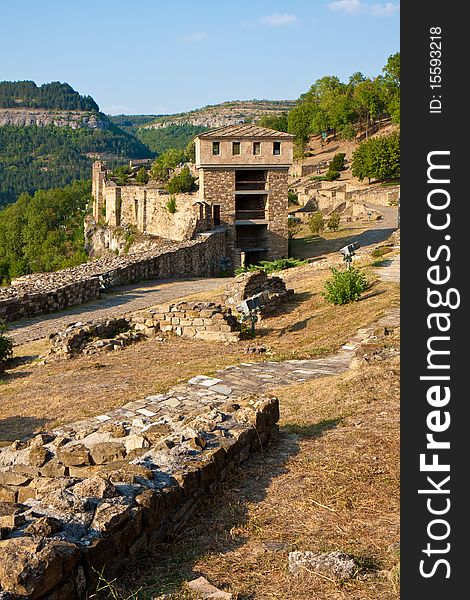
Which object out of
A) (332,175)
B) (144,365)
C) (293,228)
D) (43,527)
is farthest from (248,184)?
(43,527)

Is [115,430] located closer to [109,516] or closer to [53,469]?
[53,469]

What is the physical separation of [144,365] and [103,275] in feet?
36.3

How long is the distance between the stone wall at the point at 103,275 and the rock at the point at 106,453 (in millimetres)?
12369

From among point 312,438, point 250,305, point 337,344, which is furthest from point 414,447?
point 250,305

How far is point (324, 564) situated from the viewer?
4301 mm

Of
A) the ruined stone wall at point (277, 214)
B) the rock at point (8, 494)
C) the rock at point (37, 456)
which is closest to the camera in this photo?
the rock at point (8, 494)

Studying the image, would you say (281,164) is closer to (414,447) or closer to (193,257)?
(193,257)

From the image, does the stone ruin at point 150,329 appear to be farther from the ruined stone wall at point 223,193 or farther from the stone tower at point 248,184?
the ruined stone wall at point 223,193

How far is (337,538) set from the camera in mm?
4836

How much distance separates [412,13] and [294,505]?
3.63 m

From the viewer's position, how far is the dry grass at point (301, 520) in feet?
13.8

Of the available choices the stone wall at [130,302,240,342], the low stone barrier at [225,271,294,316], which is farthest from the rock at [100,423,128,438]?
the low stone barrier at [225,271,294,316]

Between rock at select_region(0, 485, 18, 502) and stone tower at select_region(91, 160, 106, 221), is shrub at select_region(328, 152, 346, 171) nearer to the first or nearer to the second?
stone tower at select_region(91, 160, 106, 221)

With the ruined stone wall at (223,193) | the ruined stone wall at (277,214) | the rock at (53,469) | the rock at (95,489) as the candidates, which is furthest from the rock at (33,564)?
the ruined stone wall at (277,214)
